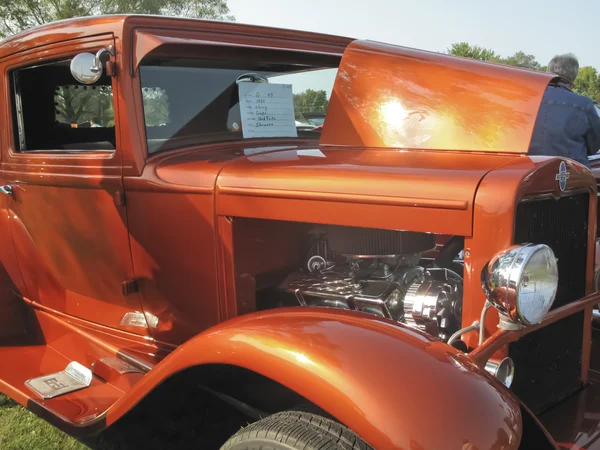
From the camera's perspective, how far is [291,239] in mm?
2246

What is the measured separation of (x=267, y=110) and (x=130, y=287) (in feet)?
3.26

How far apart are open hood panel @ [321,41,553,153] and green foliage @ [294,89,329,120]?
0.39 meters

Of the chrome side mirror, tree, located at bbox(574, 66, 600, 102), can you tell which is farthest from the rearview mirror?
tree, located at bbox(574, 66, 600, 102)

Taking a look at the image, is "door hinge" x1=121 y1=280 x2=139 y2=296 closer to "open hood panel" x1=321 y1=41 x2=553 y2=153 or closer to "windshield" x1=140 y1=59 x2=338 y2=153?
"windshield" x1=140 y1=59 x2=338 y2=153

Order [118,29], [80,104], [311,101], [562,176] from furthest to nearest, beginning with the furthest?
[311,101]
[80,104]
[118,29]
[562,176]

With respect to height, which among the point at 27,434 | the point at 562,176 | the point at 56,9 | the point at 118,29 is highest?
the point at 56,9

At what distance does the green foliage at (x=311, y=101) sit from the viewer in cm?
275

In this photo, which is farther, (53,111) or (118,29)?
(53,111)

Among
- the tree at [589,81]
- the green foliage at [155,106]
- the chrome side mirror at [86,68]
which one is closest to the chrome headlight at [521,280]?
the green foliage at [155,106]

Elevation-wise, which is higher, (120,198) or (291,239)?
(120,198)

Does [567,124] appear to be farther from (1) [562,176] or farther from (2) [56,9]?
(2) [56,9]

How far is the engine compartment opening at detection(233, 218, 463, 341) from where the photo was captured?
186 cm

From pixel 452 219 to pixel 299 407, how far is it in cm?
70

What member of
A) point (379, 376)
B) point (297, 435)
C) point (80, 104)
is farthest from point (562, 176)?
point (80, 104)
